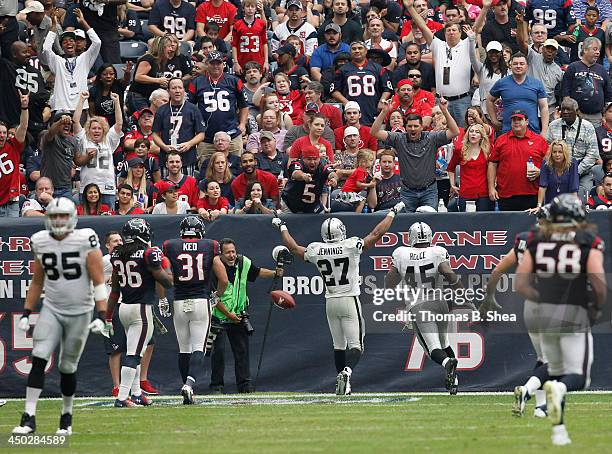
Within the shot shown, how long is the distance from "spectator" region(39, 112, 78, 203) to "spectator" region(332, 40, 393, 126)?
3910 millimetres

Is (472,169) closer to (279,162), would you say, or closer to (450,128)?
(450,128)

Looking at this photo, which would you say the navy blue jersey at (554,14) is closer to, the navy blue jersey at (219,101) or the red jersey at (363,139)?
the red jersey at (363,139)

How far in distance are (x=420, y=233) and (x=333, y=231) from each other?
37.5 inches

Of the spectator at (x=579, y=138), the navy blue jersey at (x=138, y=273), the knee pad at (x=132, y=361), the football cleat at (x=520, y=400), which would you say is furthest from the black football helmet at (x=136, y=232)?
the spectator at (x=579, y=138)

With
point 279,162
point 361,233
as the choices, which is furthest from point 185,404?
point 279,162

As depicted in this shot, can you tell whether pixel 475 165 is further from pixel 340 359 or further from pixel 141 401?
pixel 141 401

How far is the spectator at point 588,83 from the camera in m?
16.9

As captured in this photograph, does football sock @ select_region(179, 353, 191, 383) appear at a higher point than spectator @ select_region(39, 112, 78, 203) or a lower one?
lower

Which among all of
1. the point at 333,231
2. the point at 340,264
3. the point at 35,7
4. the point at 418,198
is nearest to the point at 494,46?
the point at 418,198

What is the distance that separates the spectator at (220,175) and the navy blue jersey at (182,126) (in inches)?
36.6

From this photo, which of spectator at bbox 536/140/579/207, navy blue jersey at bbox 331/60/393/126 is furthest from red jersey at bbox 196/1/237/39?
spectator at bbox 536/140/579/207

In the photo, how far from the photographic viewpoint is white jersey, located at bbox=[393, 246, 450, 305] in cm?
1389

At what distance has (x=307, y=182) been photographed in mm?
14422

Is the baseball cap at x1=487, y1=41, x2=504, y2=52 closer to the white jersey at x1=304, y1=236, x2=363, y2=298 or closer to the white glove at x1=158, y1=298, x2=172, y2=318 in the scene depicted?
the white jersey at x1=304, y1=236, x2=363, y2=298
